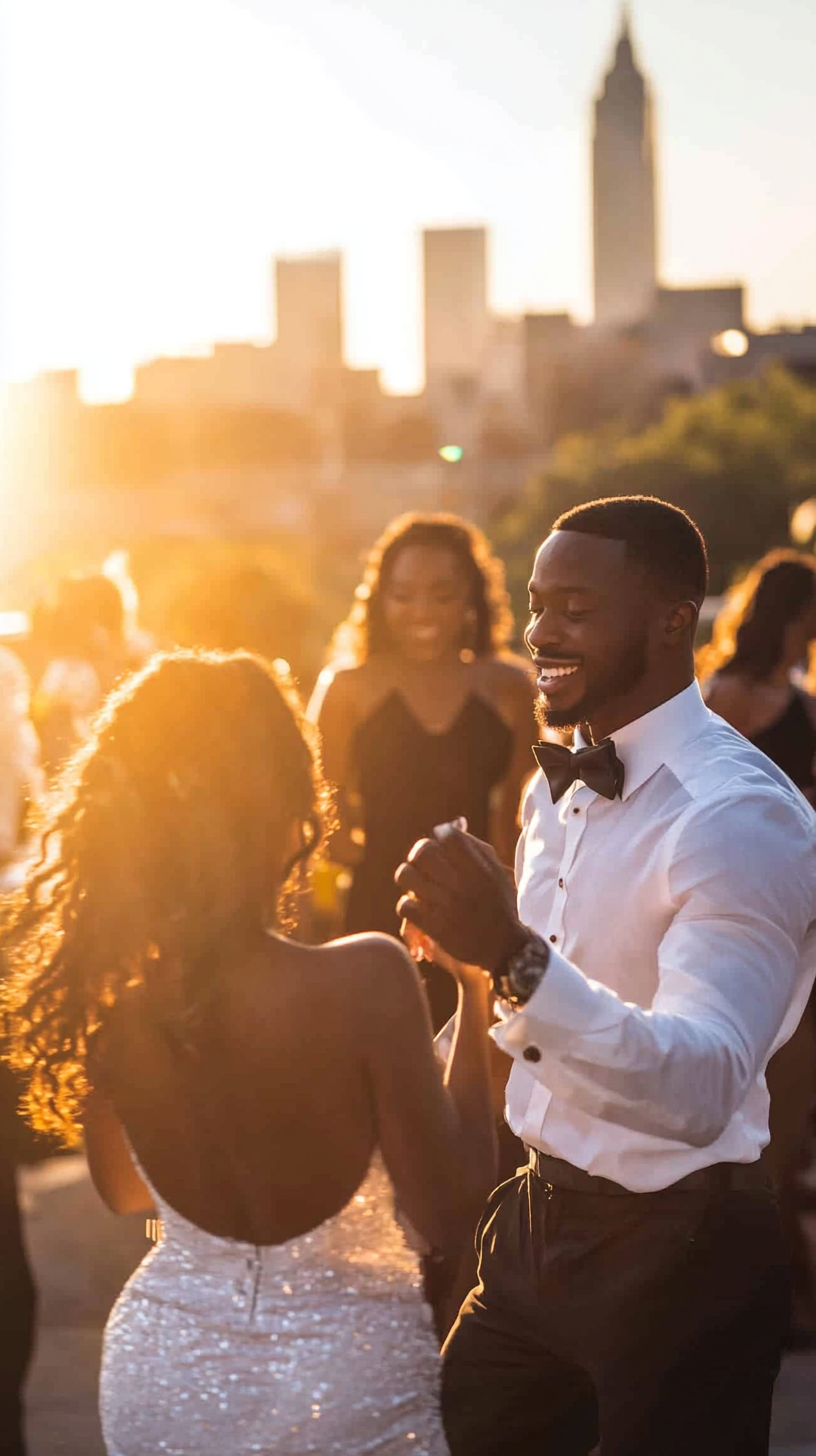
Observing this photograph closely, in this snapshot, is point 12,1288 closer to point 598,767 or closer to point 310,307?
point 598,767

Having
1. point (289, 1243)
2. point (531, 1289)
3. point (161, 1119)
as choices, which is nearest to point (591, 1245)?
point (531, 1289)

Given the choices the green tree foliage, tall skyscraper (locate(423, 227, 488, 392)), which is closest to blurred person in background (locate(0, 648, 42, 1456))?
the green tree foliage

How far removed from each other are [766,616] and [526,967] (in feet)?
9.58

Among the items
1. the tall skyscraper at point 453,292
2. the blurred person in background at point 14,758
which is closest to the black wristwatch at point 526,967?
the blurred person in background at point 14,758

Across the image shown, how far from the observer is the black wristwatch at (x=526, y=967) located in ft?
6.22

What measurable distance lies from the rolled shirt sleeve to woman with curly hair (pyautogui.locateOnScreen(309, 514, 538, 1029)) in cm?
209

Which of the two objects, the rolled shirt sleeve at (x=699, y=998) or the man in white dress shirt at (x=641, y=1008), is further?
the man in white dress shirt at (x=641, y=1008)

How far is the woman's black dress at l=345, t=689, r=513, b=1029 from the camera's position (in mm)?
4316

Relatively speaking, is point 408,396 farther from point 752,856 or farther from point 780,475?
point 752,856

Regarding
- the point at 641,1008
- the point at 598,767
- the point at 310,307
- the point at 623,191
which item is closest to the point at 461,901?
the point at 641,1008

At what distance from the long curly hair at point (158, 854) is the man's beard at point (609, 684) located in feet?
1.10

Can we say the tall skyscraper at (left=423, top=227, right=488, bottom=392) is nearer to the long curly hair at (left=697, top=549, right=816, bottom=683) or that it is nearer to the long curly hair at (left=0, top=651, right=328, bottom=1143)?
the long curly hair at (left=697, top=549, right=816, bottom=683)

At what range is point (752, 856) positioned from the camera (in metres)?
2.12

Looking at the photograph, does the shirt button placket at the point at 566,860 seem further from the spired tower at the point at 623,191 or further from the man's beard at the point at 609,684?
the spired tower at the point at 623,191
